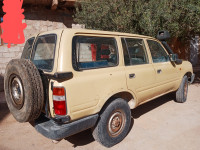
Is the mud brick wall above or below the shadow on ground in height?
above

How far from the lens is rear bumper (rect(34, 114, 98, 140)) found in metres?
2.11

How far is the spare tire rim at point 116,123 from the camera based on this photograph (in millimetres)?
2746

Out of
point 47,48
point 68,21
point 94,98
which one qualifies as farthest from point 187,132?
point 68,21

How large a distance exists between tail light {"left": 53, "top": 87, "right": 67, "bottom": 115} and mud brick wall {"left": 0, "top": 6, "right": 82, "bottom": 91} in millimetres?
5612

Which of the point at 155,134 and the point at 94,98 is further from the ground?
the point at 94,98

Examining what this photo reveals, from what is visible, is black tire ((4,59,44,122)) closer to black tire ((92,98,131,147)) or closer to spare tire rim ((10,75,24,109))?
spare tire rim ((10,75,24,109))

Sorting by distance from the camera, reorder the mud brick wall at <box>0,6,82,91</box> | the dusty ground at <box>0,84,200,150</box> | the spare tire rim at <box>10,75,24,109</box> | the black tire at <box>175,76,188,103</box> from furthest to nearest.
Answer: the mud brick wall at <box>0,6,82,91</box> → the black tire at <box>175,76,188,103</box> → the dusty ground at <box>0,84,200,150</box> → the spare tire rim at <box>10,75,24,109</box>

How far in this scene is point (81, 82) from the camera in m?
2.21

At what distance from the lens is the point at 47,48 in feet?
8.83

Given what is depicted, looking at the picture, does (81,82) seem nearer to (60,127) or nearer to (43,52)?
(60,127)

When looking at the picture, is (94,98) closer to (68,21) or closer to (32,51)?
(32,51)

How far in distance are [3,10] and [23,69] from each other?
226 inches

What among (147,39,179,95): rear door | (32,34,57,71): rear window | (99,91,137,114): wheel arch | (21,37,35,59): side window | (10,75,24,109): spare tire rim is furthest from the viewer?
(147,39,179,95): rear door

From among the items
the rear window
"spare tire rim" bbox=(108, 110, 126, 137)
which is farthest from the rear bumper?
the rear window
